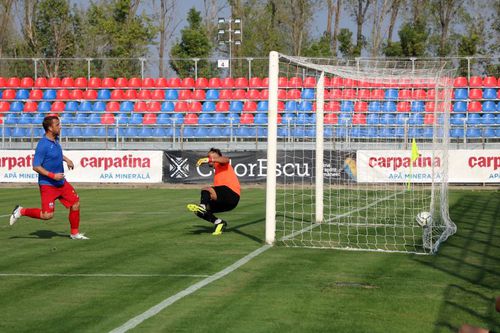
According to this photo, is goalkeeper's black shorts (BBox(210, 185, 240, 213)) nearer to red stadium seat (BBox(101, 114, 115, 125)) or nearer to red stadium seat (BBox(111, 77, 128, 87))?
red stadium seat (BBox(101, 114, 115, 125))

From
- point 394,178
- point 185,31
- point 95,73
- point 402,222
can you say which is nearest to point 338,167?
point 394,178

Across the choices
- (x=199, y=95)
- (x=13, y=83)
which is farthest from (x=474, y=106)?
(x=13, y=83)

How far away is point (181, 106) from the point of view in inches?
1601


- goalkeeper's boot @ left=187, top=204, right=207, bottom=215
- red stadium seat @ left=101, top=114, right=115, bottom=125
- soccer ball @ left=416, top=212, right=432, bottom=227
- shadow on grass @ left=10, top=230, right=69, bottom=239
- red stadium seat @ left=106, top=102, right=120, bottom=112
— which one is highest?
red stadium seat @ left=106, top=102, right=120, bottom=112

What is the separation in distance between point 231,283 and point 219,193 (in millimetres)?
5182

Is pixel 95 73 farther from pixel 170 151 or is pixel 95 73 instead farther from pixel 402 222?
pixel 402 222

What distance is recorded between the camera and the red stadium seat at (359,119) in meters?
31.7

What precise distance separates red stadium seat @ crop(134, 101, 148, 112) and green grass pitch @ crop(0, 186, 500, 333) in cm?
2320

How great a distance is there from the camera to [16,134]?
3656 centimetres

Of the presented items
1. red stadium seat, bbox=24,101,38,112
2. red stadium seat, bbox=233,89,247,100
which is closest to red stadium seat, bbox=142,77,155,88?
red stadium seat, bbox=233,89,247,100

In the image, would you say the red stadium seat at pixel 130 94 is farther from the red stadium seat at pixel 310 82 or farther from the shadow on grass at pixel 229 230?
the shadow on grass at pixel 229 230

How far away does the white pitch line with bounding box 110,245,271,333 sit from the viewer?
8109 mm

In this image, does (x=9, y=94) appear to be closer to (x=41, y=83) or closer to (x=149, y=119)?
(x=41, y=83)

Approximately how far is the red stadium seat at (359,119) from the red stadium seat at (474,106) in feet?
24.9
